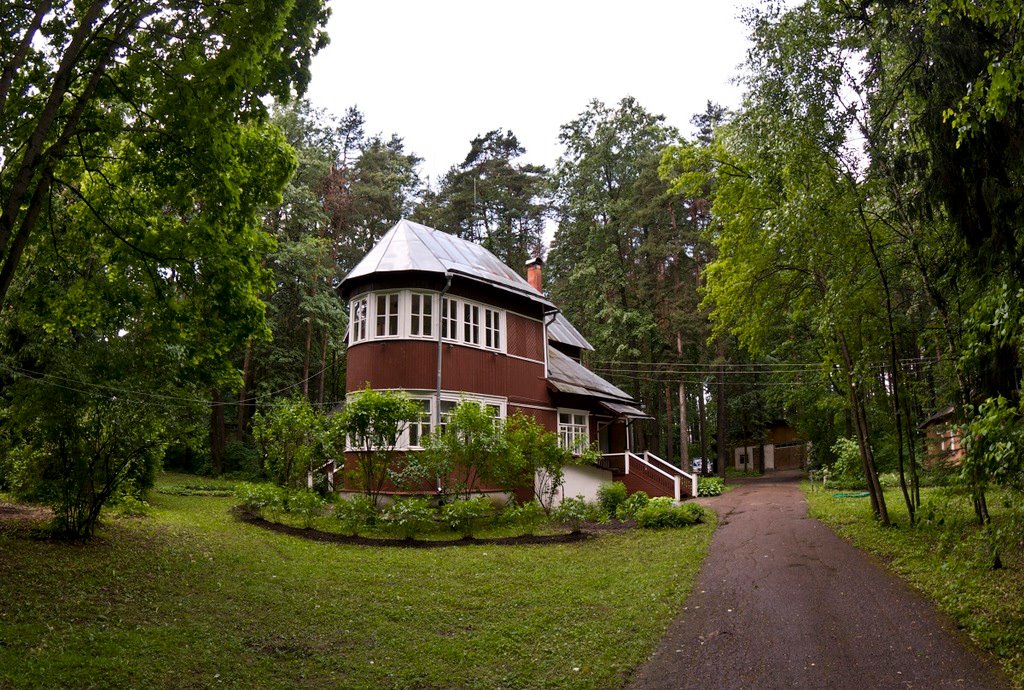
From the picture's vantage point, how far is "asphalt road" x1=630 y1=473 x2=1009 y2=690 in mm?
5945

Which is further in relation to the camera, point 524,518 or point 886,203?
point 524,518

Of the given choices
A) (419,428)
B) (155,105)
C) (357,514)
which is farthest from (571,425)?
(155,105)

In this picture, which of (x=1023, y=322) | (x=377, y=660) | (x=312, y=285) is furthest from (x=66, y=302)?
(x=312, y=285)

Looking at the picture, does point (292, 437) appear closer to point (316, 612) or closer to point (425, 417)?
point (425, 417)

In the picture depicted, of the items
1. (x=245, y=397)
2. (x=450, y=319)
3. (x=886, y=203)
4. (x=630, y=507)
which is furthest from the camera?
(x=245, y=397)

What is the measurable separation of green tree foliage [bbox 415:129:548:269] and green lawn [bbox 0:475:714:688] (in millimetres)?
28048

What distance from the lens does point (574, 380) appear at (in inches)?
956

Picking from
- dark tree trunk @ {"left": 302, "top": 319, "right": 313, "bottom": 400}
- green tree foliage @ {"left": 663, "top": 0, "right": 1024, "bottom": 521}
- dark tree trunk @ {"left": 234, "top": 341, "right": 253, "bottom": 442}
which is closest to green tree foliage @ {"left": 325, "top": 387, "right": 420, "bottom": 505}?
green tree foliage @ {"left": 663, "top": 0, "right": 1024, "bottom": 521}

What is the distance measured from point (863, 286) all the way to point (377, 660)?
11.0 m

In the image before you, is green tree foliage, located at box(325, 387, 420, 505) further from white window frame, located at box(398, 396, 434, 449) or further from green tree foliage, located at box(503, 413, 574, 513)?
green tree foliage, located at box(503, 413, 574, 513)

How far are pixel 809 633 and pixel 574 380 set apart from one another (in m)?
17.2

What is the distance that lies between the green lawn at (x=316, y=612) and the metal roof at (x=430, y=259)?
8.46 meters

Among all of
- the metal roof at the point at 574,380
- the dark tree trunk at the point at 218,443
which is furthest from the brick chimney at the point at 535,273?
the dark tree trunk at the point at 218,443

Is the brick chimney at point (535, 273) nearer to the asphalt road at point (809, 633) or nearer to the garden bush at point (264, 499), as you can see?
the garden bush at point (264, 499)
